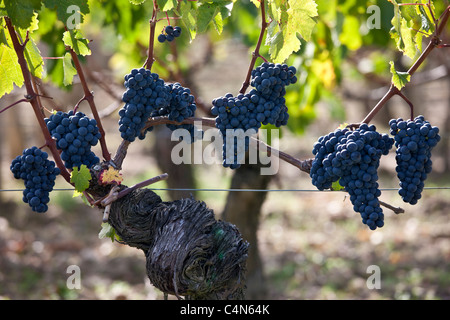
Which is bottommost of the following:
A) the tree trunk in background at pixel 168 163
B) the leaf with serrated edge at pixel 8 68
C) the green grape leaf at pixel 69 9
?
the leaf with serrated edge at pixel 8 68

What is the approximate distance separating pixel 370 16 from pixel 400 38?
1.53 m

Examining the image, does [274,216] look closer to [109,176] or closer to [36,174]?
[109,176]

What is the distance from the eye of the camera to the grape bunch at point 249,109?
182 centimetres

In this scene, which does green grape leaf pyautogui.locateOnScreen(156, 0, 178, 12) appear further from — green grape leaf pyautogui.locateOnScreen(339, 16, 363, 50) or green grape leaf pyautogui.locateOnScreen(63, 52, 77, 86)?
green grape leaf pyautogui.locateOnScreen(339, 16, 363, 50)

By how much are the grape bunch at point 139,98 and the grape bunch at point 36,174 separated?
285 millimetres

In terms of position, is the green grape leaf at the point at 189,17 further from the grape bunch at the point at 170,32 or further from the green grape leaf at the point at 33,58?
the green grape leaf at the point at 33,58

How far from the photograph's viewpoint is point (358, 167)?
1.72 m

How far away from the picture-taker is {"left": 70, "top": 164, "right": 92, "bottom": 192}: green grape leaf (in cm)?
179

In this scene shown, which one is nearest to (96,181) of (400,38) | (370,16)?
(400,38)

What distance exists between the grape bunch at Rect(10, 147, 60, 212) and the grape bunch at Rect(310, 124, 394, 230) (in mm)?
916

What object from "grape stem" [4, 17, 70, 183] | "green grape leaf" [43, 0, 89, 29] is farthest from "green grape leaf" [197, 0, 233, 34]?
"grape stem" [4, 17, 70, 183]

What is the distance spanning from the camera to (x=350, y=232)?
19.2 ft

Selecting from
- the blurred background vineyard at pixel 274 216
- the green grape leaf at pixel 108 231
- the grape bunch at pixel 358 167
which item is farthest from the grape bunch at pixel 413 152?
the green grape leaf at pixel 108 231

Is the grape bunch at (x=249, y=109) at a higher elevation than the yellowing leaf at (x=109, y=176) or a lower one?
higher
